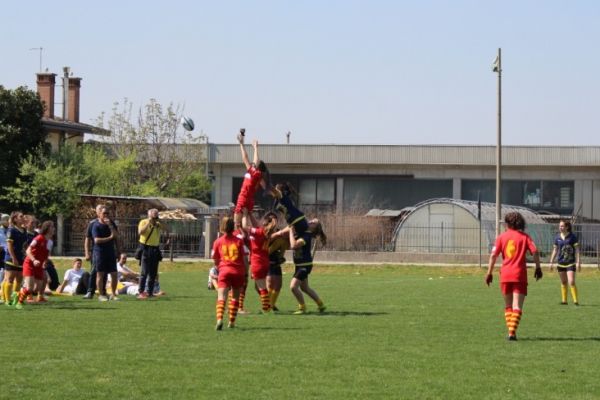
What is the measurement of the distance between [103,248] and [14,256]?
2501 millimetres

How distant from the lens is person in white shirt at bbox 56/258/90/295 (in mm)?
26531

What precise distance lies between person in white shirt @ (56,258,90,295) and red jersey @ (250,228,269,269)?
8.04 meters

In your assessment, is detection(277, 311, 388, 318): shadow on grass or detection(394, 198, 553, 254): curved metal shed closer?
detection(277, 311, 388, 318): shadow on grass

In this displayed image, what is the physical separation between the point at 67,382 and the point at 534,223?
46.3 metres

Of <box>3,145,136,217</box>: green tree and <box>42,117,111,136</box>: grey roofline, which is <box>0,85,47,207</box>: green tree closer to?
<box>3,145,136,217</box>: green tree

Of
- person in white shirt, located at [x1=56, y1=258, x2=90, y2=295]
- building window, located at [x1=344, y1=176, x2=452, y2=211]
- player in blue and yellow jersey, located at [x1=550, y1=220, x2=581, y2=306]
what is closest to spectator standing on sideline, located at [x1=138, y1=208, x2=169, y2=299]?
person in white shirt, located at [x1=56, y1=258, x2=90, y2=295]

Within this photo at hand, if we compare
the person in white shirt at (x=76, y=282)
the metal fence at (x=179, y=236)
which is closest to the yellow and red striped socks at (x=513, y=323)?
the person in white shirt at (x=76, y=282)

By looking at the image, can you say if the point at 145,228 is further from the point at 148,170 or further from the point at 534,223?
the point at 148,170

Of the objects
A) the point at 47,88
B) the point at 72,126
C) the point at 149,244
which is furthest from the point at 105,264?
the point at 47,88

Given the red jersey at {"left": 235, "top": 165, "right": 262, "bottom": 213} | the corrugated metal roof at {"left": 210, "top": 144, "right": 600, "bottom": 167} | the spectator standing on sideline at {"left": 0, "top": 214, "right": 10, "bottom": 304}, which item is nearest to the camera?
the red jersey at {"left": 235, "top": 165, "right": 262, "bottom": 213}

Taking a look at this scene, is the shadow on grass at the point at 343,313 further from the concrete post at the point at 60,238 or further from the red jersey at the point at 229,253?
the concrete post at the point at 60,238

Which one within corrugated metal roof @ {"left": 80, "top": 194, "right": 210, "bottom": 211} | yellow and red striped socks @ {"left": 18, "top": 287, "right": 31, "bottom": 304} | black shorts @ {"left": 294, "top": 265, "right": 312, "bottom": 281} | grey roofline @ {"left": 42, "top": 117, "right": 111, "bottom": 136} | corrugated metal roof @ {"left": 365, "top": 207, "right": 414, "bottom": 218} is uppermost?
grey roofline @ {"left": 42, "top": 117, "right": 111, "bottom": 136}

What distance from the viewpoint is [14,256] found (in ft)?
70.0

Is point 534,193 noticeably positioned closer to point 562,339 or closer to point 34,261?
point 34,261
